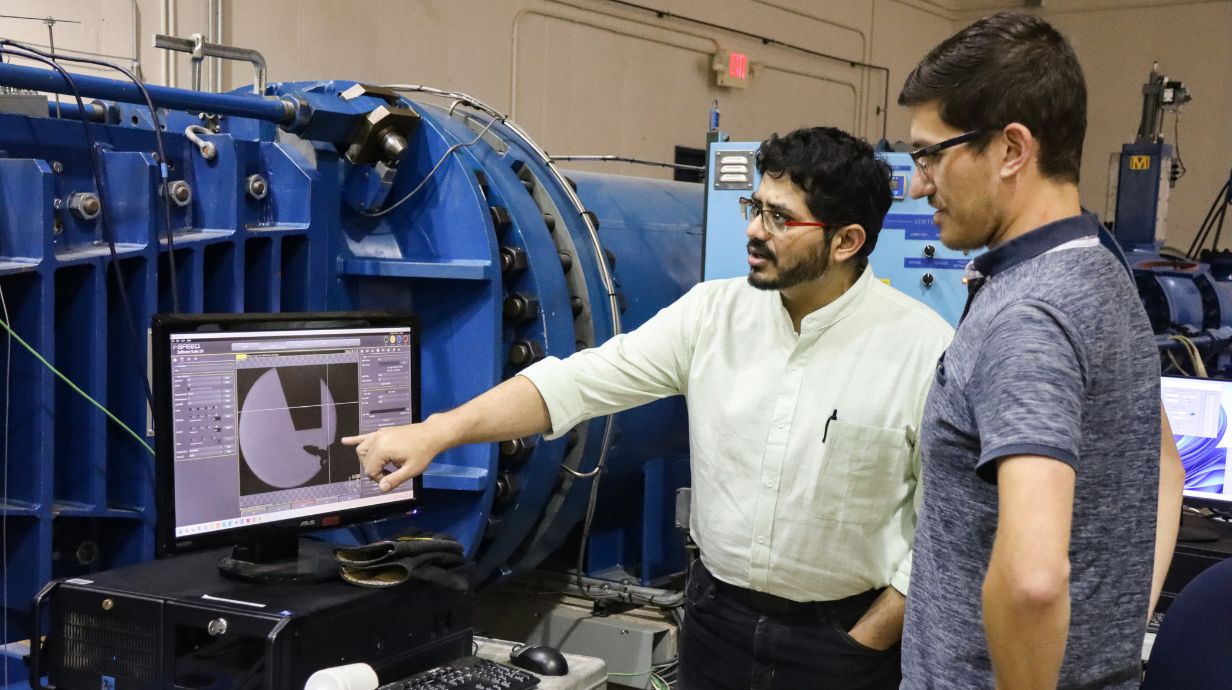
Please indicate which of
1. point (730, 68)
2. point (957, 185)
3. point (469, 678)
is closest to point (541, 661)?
point (469, 678)

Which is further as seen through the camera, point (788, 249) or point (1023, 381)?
point (788, 249)

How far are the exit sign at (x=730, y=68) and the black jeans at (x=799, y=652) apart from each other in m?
5.77

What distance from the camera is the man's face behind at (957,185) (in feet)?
3.85

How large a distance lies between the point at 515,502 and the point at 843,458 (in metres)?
0.96

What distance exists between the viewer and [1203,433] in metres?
2.83

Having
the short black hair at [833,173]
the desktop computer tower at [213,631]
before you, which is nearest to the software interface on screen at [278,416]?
the desktop computer tower at [213,631]

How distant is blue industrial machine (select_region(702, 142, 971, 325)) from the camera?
296 cm

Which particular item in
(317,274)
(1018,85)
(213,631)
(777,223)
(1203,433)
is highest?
(1018,85)

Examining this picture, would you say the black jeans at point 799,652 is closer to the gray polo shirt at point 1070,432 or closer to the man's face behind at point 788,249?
the man's face behind at point 788,249

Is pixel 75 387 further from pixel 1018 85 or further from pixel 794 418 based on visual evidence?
pixel 1018 85

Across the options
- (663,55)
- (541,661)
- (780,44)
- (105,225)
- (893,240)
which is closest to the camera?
(541,661)

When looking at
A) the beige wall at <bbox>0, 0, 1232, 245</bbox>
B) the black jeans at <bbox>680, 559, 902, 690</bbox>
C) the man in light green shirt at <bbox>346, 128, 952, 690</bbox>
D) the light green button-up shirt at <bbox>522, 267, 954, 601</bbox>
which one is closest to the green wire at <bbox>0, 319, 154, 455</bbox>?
the man in light green shirt at <bbox>346, 128, 952, 690</bbox>

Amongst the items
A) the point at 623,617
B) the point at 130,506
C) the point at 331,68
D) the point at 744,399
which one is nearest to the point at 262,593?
the point at 130,506

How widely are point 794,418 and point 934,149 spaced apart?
75 centimetres
